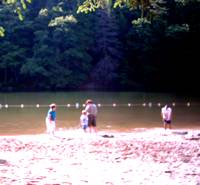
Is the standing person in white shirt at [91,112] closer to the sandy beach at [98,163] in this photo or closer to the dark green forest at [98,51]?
the sandy beach at [98,163]

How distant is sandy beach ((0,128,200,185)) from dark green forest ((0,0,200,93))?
128 feet

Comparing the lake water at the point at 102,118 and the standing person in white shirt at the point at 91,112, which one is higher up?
the standing person in white shirt at the point at 91,112

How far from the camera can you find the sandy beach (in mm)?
7973

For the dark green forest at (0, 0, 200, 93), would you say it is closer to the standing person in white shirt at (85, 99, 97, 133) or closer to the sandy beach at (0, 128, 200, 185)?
the standing person in white shirt at (85, 99, 97, 133)

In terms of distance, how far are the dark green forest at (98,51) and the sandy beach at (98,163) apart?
3908 centimetres

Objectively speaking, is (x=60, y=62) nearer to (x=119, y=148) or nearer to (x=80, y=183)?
(x=119, y=148)

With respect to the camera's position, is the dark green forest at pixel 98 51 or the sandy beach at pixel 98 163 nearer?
the sandy beach at pixel 98 163

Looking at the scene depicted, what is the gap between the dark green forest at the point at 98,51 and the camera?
51.7m

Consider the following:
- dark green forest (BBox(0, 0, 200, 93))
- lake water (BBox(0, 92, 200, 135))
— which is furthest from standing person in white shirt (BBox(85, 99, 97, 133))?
dark green forest (BBox(0, 0, 200, 93))

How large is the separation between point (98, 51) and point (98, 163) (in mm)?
43803

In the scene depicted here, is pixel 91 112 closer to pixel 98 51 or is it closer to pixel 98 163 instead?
pixel 98 163

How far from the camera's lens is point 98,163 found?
32.5 feet

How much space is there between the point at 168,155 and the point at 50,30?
4384 centimetres

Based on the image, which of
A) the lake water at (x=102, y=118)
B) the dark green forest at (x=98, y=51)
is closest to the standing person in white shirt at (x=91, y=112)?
the lake water at (x=102, y=118)
